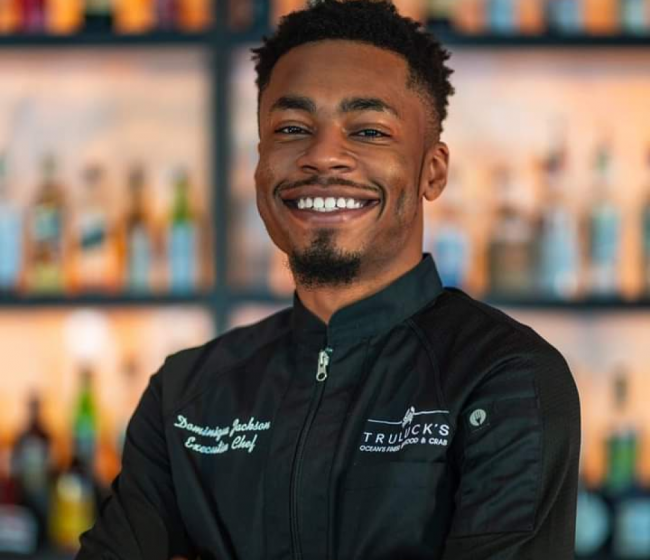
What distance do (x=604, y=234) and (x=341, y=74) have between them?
1253 mm

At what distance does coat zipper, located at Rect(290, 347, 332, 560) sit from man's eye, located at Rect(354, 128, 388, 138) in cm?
21

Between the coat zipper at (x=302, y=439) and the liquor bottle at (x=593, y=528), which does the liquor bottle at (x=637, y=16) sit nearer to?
the liquor bottle at (x=593, y=528)

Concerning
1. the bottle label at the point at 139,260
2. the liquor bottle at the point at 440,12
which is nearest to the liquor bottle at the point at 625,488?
the liquor bottle at the point at 440,12

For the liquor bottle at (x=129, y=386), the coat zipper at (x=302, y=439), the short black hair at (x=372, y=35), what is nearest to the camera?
the coat zipper at (x=302, y=439)

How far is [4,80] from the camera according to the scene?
241 centimetres

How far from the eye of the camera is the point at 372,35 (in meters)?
1.15

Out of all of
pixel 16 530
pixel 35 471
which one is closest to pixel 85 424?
pixel 35 471

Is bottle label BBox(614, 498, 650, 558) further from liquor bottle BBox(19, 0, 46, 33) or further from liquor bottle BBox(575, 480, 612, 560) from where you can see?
liquor bottle BBox(19, 0, 46, 33)

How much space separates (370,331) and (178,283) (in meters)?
1.10

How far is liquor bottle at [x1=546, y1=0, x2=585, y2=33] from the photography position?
2.19 metres

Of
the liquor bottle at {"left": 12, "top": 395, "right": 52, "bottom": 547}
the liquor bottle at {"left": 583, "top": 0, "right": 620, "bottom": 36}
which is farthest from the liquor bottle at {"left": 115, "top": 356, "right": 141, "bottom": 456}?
the liquor bottle at {"left": 583, "top": 0, "right": 620, "bottom": 36}

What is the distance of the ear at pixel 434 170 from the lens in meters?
1.17

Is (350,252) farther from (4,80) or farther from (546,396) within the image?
(4,80)

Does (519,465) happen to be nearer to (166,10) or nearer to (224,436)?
(224,436)
